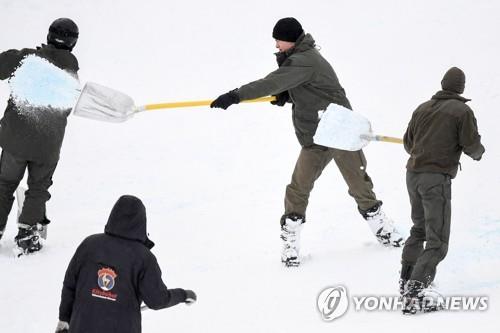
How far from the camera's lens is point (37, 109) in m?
6.22

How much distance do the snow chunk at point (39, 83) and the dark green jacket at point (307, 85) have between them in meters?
1.65

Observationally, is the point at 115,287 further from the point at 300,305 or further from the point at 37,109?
the point at 37,109

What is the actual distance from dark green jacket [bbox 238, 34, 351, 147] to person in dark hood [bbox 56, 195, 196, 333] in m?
2.27

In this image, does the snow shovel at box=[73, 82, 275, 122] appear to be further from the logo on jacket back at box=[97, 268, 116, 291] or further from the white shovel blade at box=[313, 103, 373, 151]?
the logo on jacket back at box=[97, 268, 116, 291]

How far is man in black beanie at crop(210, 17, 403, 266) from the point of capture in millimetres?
5953

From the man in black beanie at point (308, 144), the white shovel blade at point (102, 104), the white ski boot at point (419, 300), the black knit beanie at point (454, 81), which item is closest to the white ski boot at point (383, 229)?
the man in black beanie at point (308, 144)

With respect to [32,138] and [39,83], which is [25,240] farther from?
[39,83]

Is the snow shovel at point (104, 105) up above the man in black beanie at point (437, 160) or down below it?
above

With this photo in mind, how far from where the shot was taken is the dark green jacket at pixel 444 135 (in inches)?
187

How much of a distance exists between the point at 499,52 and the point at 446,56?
698 millimetres

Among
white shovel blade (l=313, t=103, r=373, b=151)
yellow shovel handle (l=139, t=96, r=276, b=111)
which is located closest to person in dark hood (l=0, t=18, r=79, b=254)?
yellow shovel handle (l=139, t=96, r=276, b=111)

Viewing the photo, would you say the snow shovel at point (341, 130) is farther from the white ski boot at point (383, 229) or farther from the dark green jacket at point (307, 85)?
the white ski boot at point (383, 229)

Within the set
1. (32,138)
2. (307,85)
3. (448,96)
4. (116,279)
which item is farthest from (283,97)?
(116,279)

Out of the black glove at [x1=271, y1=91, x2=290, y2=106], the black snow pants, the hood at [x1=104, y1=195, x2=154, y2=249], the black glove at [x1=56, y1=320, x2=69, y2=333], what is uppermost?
the black glove at [x1=271, y1=91, x2=290, y2=106]
